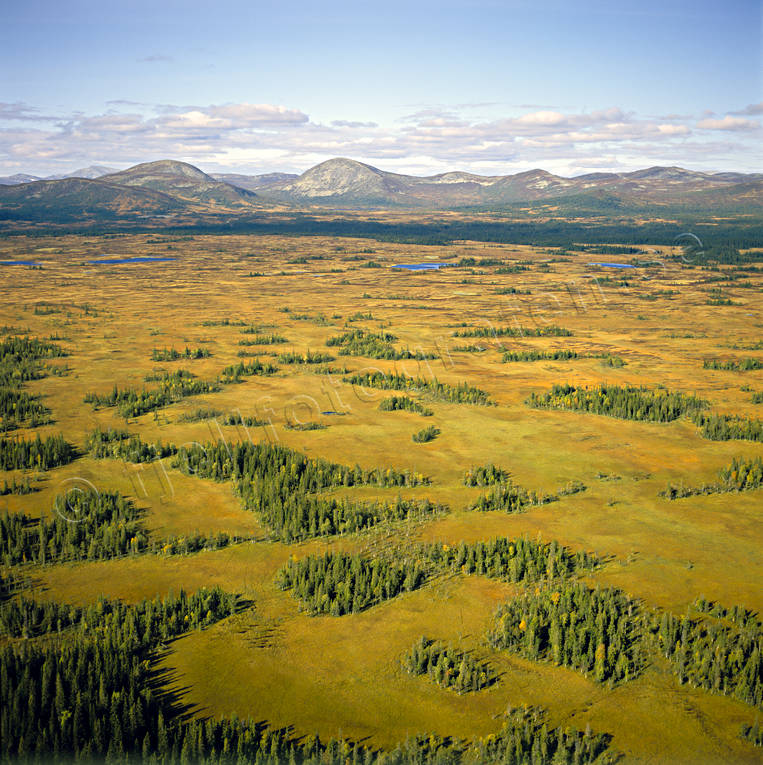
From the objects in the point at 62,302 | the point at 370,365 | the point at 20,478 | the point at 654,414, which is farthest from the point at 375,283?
the point at 20,478

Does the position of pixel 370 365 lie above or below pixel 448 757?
above

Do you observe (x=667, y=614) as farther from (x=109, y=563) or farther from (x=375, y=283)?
(x=375, y=283)

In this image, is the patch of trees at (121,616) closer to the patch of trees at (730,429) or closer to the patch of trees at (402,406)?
the patch of trees at (402,406)

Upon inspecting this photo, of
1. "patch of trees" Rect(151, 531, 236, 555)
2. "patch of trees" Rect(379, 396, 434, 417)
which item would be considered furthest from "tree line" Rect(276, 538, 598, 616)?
"patch of trees" Rect(379, 396, 434, 417)

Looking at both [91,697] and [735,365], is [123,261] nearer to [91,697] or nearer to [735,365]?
[735,365]


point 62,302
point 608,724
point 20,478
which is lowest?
point 608,724

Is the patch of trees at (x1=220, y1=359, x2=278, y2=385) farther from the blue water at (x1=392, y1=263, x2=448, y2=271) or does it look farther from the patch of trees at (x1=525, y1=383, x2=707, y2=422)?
the blue water at (x1=392, y1=263, x2=448, y2=271)
